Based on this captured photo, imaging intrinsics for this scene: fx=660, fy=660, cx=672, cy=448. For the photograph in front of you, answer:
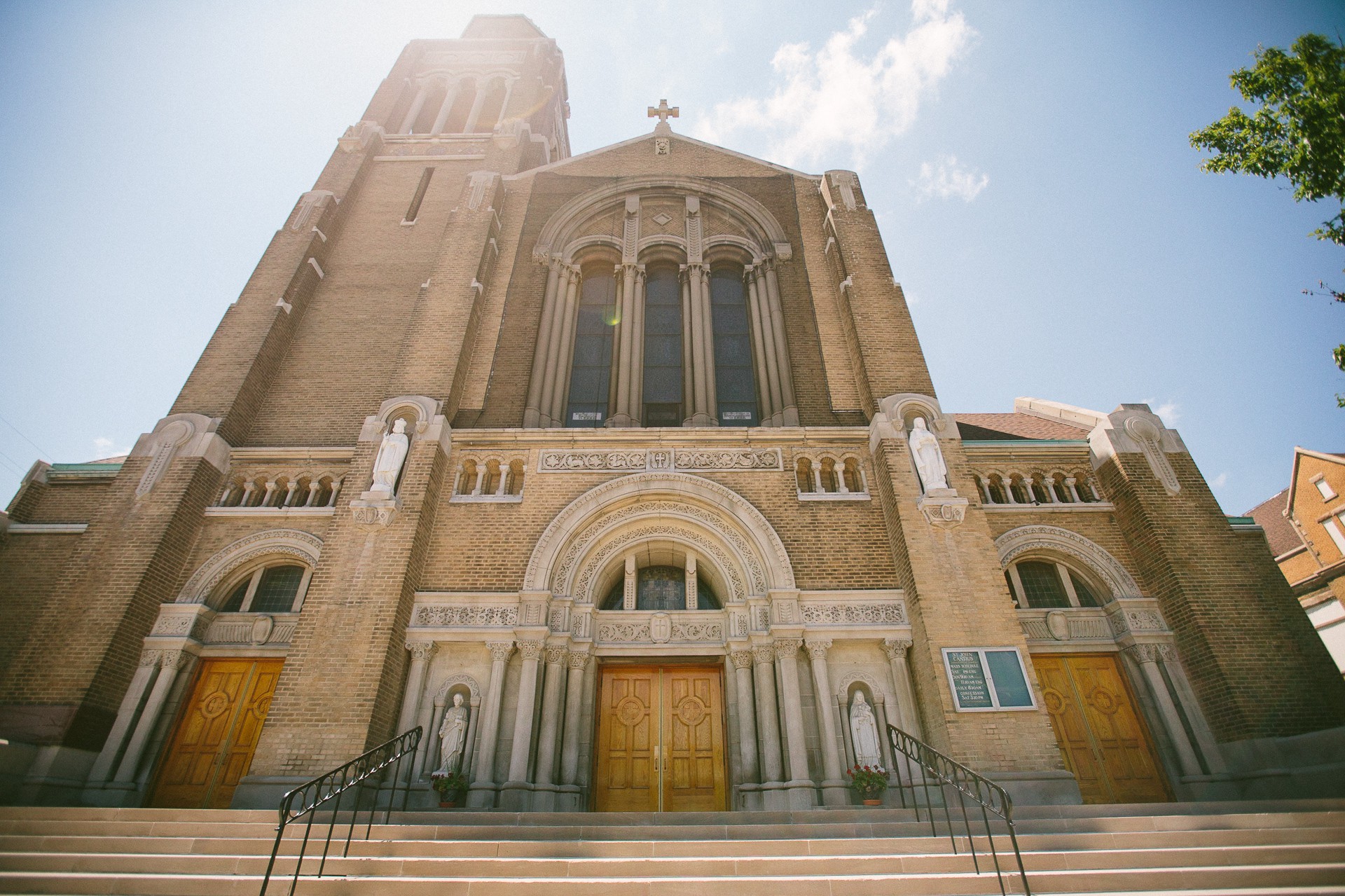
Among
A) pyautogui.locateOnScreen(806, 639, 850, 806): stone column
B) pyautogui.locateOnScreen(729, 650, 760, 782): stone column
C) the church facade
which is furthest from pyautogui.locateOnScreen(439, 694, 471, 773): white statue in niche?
pyautogui.locateOnScreen(806, 639, 850, 806): stone column

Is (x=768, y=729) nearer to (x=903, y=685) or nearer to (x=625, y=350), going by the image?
(x=903, y=685)

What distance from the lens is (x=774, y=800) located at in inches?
324

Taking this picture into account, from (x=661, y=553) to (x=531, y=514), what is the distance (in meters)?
2.19

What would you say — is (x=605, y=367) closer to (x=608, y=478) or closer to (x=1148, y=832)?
(x=608, y=478)

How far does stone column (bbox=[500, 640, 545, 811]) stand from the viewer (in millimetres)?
8156

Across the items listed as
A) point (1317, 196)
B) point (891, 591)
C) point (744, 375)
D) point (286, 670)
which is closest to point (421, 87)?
point (744, 375)

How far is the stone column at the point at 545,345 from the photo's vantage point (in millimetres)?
12578

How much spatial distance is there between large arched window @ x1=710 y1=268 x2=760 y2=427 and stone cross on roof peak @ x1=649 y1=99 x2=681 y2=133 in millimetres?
4746

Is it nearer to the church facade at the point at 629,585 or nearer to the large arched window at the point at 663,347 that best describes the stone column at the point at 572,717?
the church facade at the point at 629,585

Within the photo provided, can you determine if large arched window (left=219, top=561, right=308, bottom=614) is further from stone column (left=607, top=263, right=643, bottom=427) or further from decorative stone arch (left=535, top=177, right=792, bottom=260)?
decorative stone arch (left=535, top=177, right=792, bottom=260)

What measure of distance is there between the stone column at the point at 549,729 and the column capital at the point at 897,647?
4.60 meters

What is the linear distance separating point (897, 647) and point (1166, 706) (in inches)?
156

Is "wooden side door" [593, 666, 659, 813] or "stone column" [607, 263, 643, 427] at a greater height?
"stone column" [607, 263, 643, 427]

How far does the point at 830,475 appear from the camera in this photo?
11.2 m
